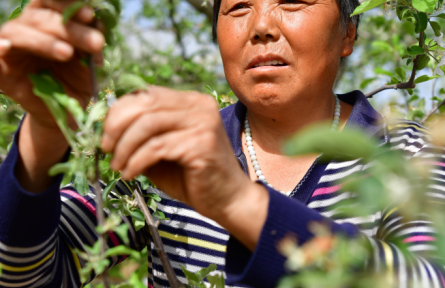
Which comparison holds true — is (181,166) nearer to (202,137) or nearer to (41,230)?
(202,137)

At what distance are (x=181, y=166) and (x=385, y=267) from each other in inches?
16.3

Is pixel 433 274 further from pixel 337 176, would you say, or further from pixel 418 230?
pixel 337 176

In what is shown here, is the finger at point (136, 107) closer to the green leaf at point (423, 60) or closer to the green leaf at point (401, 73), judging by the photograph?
the green leaf at point (423, 60)

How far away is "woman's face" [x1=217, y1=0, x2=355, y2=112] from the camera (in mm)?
1384

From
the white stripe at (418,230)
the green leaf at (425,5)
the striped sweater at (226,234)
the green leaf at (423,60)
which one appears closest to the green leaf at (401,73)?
the green leaf at (423,60)

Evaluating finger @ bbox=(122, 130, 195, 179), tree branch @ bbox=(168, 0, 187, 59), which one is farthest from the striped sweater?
tree branch @ bbox=(168, 0, 187, 59)

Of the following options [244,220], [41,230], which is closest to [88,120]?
[244,220]

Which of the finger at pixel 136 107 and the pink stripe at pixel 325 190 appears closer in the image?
the finger at pixel 136 107

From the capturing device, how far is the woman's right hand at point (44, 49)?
0.77 metres

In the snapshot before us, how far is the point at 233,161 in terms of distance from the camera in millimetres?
830

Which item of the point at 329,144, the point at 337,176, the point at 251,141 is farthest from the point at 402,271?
the point at 251,141

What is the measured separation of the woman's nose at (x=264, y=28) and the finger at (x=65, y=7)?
2.32 feet

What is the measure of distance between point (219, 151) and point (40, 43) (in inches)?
14.3

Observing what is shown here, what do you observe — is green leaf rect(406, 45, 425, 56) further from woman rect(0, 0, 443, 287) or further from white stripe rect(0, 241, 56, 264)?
white stripe rect(0, 241, 56, 264)
